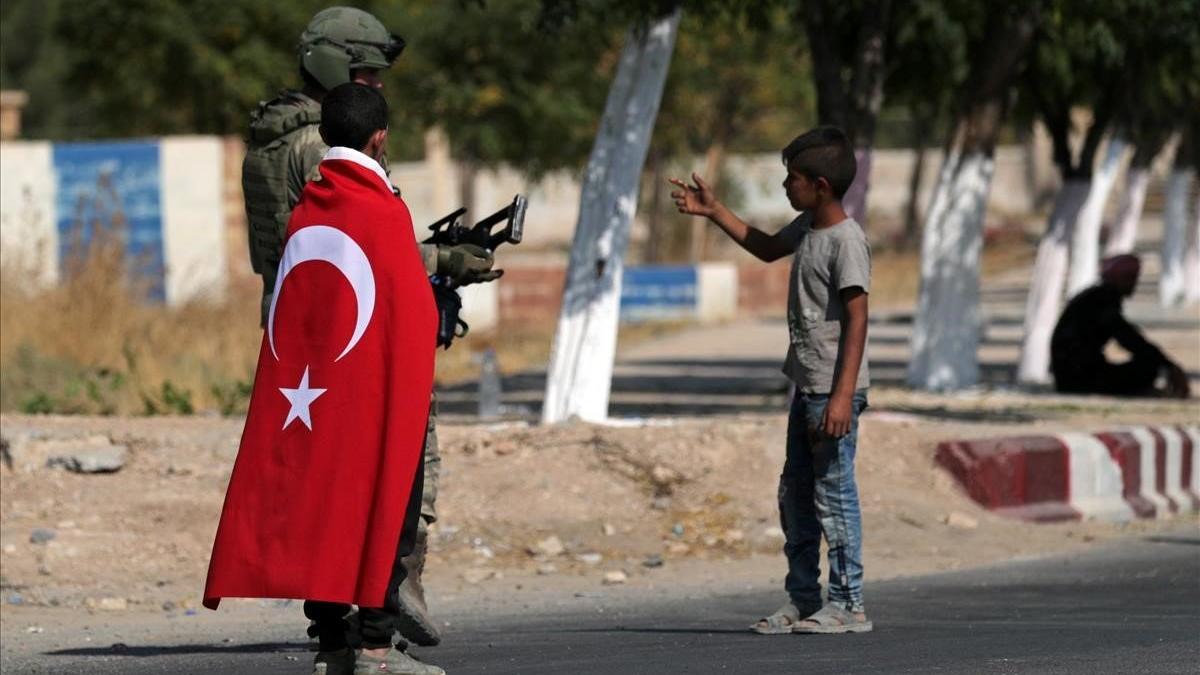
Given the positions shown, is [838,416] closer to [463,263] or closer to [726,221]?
[726,221]

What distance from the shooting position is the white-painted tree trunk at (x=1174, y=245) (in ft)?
109

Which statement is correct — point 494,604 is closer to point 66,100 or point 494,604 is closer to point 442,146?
point 442,146

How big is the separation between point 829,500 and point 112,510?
4.01m

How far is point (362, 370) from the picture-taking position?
5.68 m

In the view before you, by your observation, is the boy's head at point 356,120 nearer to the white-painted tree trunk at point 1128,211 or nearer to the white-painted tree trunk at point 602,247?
the white-painted tree trunk at point 602,247

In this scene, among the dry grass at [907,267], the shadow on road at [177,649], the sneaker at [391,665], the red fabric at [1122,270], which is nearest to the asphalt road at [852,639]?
the shadow on road at [177,649]

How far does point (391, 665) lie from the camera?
6.11 meters

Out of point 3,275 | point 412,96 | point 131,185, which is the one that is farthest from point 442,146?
A: point 3,275

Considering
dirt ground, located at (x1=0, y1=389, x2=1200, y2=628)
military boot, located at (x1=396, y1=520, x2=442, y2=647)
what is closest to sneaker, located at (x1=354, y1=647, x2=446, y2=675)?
military boot, located at (x1=396, y1=520, x2=442, y2=647)

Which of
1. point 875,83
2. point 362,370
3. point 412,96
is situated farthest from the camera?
point 412,96

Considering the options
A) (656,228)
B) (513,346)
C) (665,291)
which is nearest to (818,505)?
(513,346)

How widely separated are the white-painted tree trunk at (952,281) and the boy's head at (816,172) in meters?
9.62

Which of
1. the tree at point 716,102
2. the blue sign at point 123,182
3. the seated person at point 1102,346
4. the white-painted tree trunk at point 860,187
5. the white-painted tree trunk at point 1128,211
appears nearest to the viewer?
the white-painted tree trunk at point 860,187

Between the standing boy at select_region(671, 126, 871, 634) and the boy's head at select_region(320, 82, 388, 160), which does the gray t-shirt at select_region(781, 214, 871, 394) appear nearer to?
the standing boy at select_region(671, 126, 871, 634)
